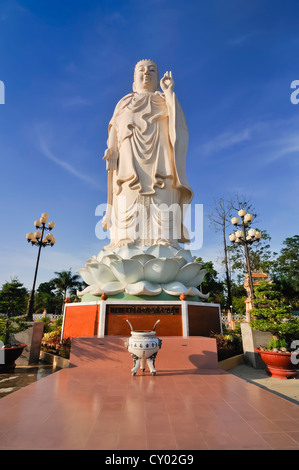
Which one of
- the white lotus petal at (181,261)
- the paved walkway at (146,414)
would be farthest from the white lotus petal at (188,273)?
the paved walkway at (146,414)

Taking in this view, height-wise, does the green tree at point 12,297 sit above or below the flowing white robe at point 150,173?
below

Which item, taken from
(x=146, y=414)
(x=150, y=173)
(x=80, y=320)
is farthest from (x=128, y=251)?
(x=146, y=414)

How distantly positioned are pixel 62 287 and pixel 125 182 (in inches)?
877

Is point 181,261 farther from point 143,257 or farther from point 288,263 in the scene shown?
point 288,263

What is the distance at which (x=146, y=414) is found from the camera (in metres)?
2.44

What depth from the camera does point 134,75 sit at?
956 centimetres

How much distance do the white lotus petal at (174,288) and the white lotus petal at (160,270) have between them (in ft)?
0.49

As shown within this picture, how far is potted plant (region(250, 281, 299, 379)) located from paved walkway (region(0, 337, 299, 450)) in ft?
5.80

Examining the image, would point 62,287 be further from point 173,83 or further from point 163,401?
point 163,401

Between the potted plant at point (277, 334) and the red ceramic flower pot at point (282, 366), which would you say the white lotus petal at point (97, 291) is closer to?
the potted plant at point (277, 334)

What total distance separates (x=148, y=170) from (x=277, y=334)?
550cm

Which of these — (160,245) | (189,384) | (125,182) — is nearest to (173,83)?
(125,182)

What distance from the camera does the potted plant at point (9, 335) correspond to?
5.56 meters

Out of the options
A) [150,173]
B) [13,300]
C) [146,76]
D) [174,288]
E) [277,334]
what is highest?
[146,76]
